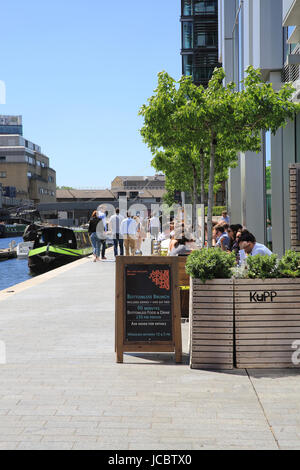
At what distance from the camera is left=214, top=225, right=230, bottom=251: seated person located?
12.3m

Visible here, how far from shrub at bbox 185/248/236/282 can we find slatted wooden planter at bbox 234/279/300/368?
0.21 meters

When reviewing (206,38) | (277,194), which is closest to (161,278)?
(277,194)

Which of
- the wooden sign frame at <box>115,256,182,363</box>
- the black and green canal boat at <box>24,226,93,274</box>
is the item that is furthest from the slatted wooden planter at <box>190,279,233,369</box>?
the black and green canal boat at <box>24,226,93,274</box>

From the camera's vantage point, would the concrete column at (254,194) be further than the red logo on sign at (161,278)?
Yes

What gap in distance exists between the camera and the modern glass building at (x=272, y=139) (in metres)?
15.2

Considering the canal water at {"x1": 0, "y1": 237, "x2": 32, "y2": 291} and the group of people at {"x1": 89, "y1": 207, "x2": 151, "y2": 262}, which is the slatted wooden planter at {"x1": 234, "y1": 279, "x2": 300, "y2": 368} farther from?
the canal water at {"x1": 0, "y1": 237, "x2": 32, "y2": 291}

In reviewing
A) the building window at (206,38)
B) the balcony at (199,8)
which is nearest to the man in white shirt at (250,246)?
the building window at (206,38)

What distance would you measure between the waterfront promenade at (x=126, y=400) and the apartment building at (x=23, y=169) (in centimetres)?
14332

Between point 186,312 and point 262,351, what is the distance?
2.72m

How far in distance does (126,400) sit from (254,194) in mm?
15944

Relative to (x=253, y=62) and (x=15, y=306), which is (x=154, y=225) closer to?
(x=253, y=62)

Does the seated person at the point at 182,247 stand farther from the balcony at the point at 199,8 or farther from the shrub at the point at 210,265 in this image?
the balcony at the point at 199,8

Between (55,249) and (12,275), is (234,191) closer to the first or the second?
(55,249)

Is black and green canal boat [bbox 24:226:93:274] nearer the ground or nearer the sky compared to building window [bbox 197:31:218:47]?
nearer the ground
